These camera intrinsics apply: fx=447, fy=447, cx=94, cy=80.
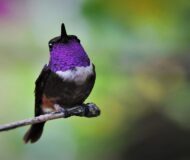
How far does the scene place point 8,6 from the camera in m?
0.98

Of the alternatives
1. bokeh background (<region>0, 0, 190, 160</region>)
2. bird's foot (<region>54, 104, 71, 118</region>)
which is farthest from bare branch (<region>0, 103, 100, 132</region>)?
bokeh background (<region>0, 0, 190, 160</region>)

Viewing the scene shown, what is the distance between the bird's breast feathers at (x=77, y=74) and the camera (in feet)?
1.49

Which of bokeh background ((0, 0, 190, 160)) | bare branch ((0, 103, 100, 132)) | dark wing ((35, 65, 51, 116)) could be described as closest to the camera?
bare branch ((0, 103, 100, 132))

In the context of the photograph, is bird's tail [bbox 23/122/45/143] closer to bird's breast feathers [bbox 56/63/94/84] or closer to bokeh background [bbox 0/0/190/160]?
bird's breast feathers [bbox 56/63/94/84]

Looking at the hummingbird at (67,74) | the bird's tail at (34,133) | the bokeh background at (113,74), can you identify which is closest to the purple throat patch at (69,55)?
the hummingbird at (67,74)

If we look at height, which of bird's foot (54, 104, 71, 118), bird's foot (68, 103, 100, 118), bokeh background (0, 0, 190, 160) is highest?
bird's foot (68, 103, 100, 118)

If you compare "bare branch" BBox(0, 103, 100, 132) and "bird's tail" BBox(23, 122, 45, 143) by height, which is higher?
"bare branch" BBox(0, 103, 100, 132)

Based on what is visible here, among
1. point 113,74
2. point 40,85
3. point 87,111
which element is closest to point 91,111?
point 87,111

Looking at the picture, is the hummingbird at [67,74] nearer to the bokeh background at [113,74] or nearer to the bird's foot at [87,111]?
the bird's foot at [87,111]

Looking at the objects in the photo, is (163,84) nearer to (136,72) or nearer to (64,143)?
(136,72)

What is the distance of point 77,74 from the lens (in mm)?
459

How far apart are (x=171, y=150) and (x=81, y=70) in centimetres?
71

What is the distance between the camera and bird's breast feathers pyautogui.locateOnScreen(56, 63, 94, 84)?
45 cm

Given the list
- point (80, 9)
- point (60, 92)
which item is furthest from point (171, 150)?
point (60, 92)
